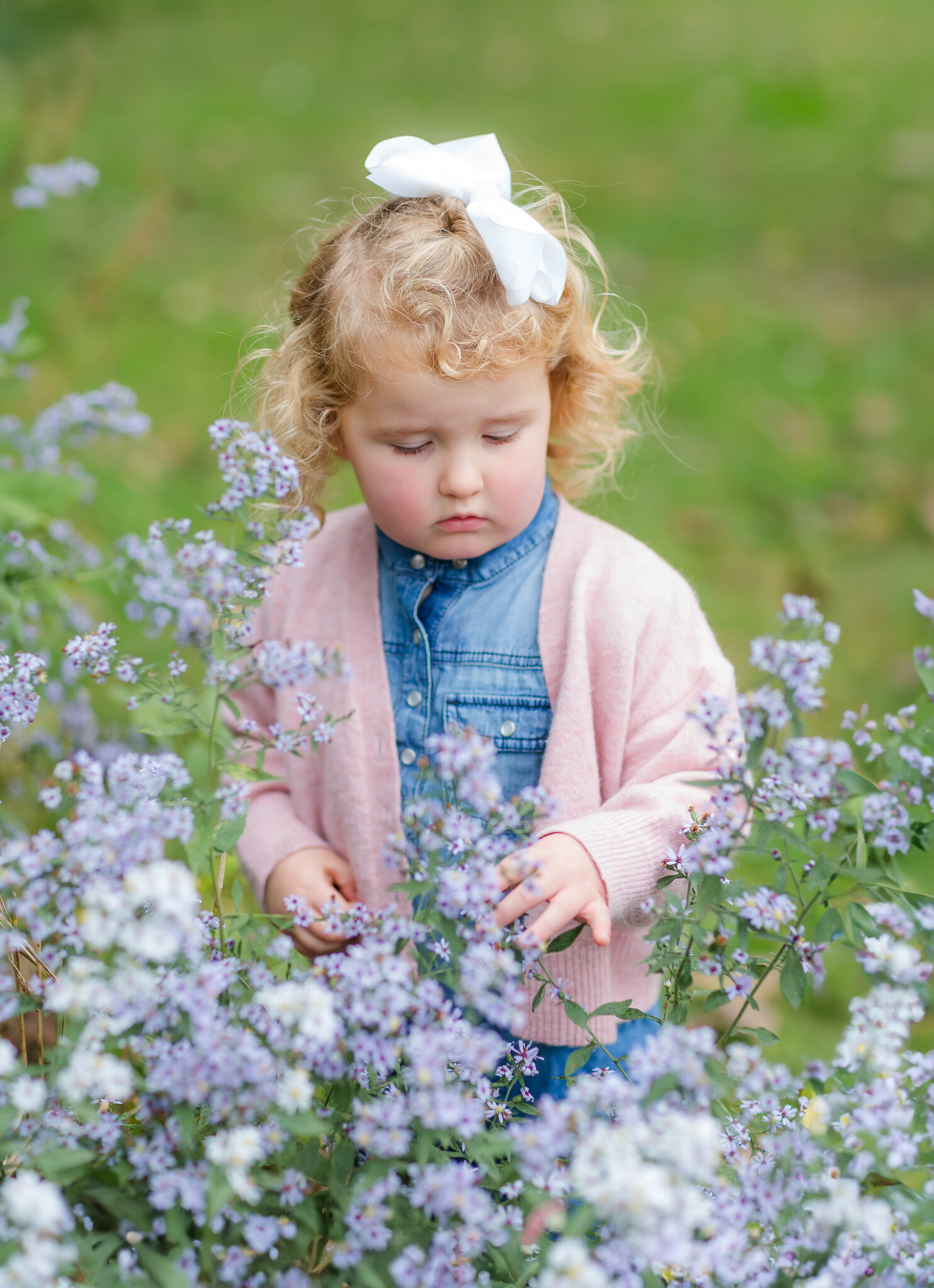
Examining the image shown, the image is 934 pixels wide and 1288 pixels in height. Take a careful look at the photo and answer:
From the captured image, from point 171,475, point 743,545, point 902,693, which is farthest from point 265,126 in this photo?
point 902,693

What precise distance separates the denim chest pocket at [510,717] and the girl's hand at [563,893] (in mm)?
327

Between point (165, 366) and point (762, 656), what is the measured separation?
3760mm

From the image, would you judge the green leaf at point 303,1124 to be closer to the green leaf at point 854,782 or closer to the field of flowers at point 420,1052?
the field of flowers at point 420,1052

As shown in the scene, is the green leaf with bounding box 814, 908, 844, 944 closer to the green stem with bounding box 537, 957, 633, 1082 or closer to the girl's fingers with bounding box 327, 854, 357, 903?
the green stem with bounding box 537, 957, 633, 1082

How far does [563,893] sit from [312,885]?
56 cm

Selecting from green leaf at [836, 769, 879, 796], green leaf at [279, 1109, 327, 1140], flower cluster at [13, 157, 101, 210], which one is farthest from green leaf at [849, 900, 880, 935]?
flower cluster at [13, 157, 101, 210]

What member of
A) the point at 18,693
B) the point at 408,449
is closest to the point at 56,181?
the point at 408,449

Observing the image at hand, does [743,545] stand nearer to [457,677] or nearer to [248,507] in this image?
[457,677]

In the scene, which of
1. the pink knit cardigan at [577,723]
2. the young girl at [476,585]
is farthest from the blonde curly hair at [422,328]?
the pink knit cardigan at [577,723]

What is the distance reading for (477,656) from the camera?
6.97 feet

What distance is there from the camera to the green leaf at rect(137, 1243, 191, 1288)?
1184mm

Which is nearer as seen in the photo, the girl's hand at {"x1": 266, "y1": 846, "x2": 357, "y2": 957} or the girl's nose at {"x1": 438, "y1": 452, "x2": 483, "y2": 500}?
the girl's nose at {"x1": 438, "y1": 452, "x2": 483, "y2": 500}

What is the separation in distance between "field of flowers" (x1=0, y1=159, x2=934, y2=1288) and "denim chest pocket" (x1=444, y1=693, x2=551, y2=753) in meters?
0.43

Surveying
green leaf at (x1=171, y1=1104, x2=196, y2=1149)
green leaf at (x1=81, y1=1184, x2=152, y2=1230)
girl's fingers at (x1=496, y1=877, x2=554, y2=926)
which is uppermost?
girl's fingers at (x1=496, y1=877, x2=554, y2=926)
